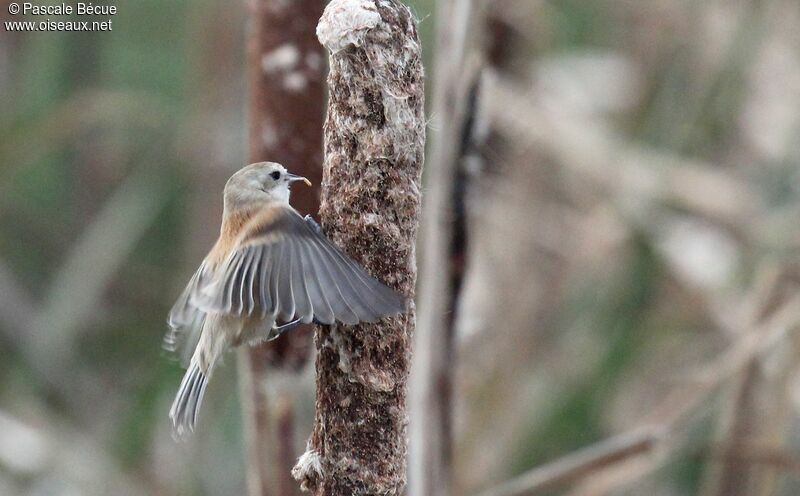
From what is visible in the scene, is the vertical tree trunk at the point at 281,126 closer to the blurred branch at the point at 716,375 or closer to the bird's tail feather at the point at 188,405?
the bird's tail feather at the point at 188,405

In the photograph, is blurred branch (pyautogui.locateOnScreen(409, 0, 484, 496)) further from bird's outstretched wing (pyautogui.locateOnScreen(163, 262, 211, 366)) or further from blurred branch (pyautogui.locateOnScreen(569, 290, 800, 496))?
blurred branch (pyautogui.locateOnScreen(569, 290, 800, 496))

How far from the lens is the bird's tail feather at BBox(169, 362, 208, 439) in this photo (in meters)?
2.27

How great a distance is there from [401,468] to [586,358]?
99.7 inches

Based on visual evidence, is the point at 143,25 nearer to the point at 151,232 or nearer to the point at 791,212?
the point at 151,232

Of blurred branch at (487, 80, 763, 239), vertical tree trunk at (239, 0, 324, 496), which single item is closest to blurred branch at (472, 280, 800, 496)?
vertical tree trunk at (239, 0, 324, 496)

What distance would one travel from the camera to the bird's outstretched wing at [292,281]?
172cm

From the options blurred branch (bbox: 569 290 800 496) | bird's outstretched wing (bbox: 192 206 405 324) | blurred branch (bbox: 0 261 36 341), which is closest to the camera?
bird's outstretched wing (bbox: 192 206 405 324)

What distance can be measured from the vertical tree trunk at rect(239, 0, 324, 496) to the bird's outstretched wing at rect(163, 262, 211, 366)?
214mm

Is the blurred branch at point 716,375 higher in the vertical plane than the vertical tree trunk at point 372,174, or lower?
lower

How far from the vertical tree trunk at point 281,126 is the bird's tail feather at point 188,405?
0.33m

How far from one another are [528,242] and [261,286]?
8.68ft

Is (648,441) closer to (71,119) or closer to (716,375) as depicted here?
(716,375)

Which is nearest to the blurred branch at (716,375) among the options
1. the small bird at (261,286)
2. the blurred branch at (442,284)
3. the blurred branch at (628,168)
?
the blurred branch at (628,168)

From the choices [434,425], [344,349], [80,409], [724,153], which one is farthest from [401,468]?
[80,409]
